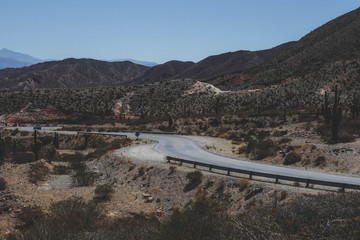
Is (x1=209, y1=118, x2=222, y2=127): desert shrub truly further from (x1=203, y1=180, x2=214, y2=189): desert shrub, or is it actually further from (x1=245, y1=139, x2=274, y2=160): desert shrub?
(x1=203, y1=180, x2=214, y2=189): desert shrub

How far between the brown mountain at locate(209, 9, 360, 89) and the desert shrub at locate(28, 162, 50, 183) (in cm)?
6986

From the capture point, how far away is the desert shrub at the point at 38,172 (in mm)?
25614

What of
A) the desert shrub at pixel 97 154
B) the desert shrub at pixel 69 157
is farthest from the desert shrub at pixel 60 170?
the desert shrub at pixel 69 157

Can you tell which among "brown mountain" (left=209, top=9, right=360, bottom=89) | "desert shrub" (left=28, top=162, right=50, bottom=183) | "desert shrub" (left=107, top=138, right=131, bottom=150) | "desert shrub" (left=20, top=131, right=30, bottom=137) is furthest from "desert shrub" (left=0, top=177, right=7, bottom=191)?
"brown mountain" (left=209, top=9, right=360, bottom=89)

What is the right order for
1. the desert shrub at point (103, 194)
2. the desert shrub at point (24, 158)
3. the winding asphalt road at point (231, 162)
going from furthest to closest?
the desert shrub at point (24, 158)
the desert shrub at point (103, 194)
the winding asphalt road at point (231, 162)

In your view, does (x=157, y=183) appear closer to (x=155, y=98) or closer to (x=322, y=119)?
(x=322, y=119)

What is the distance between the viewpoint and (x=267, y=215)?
38.7 feet

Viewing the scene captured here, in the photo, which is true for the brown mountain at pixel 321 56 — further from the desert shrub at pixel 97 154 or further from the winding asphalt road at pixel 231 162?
the desert shrub at pixel 97 154

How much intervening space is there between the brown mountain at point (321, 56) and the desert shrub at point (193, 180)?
66.0 m

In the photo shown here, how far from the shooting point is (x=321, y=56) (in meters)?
95.9

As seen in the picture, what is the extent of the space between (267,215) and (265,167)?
1256 cm

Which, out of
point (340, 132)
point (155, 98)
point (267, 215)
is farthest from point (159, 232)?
point (155, 98)

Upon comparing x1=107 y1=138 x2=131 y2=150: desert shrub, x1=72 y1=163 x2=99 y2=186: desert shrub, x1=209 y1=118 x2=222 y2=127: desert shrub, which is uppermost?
x1=209 y1=118 x2=222 y2=127: desert shrub

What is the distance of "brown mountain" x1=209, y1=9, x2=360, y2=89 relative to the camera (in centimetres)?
8594
